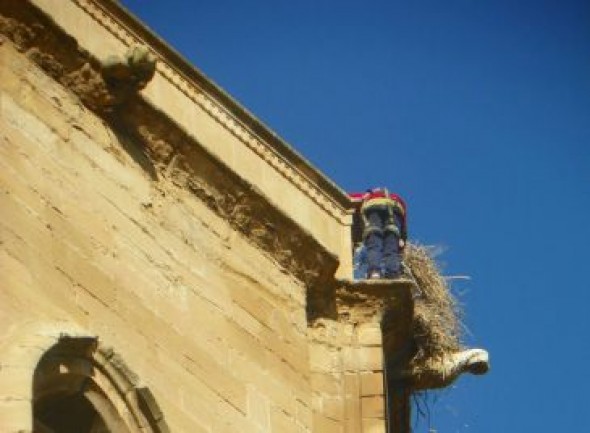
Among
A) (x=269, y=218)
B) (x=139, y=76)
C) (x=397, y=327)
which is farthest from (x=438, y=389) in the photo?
(x=139, y=76)

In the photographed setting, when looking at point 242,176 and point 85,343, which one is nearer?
point 85,343

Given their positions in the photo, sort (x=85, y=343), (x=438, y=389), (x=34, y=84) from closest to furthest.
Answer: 1. (x=85, y=343)
2. (x=34, y=84)
3. (x=438, y=389)

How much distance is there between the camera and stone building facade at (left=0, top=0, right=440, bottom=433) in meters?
12.6

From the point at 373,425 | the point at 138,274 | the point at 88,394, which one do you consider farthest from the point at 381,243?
the point at 88,394

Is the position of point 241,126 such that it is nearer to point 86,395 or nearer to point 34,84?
point 34,84

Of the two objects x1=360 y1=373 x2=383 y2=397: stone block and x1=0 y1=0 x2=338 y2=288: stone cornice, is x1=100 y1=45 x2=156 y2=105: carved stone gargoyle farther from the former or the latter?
x1=360 y1=373 x2=383 y2=397: stone block

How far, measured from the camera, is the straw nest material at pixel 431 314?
52.3 feet

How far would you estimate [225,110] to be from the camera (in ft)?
48.4

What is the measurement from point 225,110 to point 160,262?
60.0 inches

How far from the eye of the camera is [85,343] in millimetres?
12469

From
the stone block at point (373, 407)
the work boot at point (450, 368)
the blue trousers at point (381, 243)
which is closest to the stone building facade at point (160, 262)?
the stone block at point (373, 407)

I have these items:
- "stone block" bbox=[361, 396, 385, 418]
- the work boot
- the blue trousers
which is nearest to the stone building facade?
"stone block" bbox=[361, 396, 385, 418]

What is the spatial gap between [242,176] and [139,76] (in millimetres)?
925

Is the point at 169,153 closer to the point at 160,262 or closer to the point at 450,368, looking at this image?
the point at 160,262
